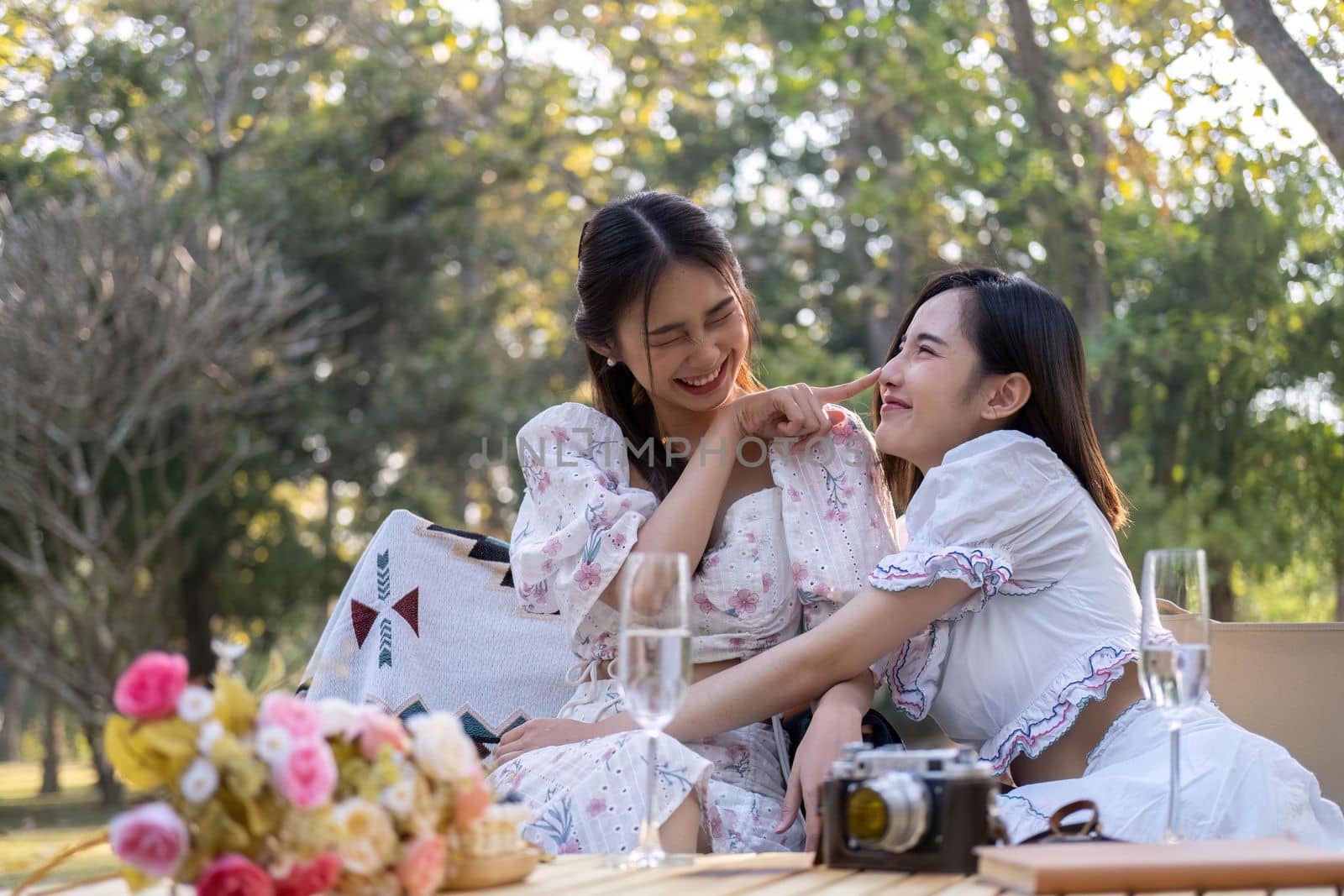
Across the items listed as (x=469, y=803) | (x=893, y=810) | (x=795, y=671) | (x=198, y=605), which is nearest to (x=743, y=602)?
(x=795, y=671)

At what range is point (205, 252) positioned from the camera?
11.6m

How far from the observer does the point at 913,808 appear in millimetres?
1595

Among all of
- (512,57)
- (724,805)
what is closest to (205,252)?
(512,57)

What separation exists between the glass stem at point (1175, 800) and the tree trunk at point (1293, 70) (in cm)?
277

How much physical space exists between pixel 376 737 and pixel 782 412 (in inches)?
58.2

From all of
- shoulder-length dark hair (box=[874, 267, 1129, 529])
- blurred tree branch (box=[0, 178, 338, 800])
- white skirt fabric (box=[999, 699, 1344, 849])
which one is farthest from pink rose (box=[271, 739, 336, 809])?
blurred tree branch (box=[0, 178, 338, 800])

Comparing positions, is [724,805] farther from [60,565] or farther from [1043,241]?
[60,565]

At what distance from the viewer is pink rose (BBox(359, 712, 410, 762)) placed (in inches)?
54.9

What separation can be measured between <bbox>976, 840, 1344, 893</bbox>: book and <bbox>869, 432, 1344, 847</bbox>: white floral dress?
594mm

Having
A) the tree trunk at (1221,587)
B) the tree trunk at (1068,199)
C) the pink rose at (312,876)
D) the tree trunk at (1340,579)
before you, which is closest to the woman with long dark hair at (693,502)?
the pink rose at (312,876)

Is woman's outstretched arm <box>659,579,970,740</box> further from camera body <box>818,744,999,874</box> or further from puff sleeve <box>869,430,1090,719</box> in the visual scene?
camera body <box>818,744,999,874</box>

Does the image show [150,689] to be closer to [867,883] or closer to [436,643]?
[867,883]

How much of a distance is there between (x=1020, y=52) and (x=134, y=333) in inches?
270

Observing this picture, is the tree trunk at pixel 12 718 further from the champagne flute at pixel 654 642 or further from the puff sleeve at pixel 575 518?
the champagne flute at pixel 654 642
